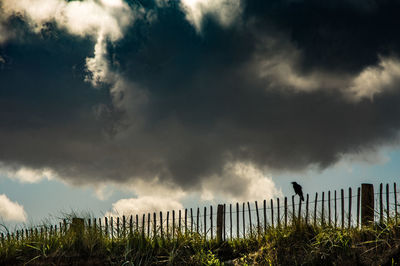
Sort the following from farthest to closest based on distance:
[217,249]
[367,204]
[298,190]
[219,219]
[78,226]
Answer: [219,219] < [298,190] < [217,249] < [78,226] < [367,204]

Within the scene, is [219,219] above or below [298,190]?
below

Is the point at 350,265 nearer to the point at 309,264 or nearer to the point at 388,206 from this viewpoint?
the point at 309,264

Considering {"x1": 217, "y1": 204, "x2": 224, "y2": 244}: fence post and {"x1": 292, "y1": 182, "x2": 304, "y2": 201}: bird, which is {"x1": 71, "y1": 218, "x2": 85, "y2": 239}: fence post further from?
{"x1": 292, "y1": 182, "x2": 304, "y2": 201}: bird

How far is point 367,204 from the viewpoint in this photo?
32.5 ft

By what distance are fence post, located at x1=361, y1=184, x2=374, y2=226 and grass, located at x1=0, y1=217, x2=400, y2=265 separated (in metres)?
0.54

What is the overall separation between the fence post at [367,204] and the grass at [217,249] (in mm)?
535

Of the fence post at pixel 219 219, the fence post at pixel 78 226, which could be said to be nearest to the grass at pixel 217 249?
the fence post at pixel 78 226

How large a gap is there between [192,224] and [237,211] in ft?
4.74

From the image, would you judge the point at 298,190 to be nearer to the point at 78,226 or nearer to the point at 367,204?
the point at 367,204

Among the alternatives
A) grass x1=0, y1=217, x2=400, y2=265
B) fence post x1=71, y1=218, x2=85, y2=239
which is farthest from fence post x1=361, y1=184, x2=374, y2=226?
fence post x1=71, y1=218, x2=85, y2=239

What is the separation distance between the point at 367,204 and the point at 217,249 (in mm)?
4232

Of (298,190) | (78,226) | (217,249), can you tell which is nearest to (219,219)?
(217,249)

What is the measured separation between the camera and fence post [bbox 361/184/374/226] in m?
9.80

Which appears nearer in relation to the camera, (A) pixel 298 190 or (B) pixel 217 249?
(B) pixel 217 249
